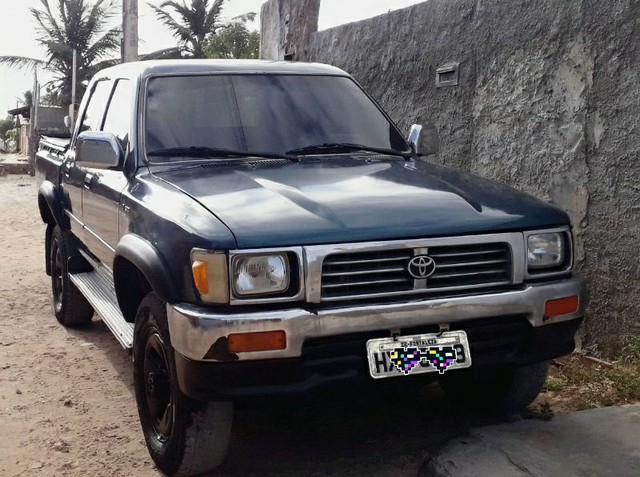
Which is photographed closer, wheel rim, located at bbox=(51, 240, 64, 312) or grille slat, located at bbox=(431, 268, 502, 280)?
grille slat, located at bbox=(431, 268, 502, 280)

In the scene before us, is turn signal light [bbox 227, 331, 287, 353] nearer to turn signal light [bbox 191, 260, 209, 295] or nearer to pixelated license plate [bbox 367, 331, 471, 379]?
turn signal light [bbox 191, 260, 209, 295]

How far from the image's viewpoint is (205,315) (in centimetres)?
299

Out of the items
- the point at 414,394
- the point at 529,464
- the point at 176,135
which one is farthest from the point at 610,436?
the point at 176,135

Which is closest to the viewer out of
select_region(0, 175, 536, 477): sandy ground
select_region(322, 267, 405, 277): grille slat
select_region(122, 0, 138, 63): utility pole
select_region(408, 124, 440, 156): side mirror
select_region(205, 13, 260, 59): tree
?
select_region(322, 267, 405, 277): grille slat

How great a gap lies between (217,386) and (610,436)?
5.73 ft

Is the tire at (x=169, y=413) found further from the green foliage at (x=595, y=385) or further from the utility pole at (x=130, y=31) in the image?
the utility pole at (x=130, y=31)

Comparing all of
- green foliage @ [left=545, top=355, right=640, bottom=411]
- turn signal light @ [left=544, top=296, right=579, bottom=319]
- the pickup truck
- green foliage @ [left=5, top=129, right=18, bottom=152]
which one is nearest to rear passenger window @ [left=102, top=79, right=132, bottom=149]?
the pickup truck

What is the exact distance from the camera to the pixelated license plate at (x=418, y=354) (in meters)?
3.14

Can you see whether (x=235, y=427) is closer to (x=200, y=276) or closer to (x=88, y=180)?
(x=200, y=276)

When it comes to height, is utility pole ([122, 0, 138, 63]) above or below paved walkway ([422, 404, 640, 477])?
above

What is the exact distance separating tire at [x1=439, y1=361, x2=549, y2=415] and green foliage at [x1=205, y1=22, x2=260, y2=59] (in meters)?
31.0

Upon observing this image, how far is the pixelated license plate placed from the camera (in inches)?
124

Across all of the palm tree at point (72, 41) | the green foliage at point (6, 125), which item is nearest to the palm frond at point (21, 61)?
the palm tree at point (72, 41)

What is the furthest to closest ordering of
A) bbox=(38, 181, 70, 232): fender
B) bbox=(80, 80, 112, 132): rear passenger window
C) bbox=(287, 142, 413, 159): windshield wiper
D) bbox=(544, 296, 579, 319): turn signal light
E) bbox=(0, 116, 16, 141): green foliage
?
bbox=(0, 116, 16, 141): green foliage → bbox=(38, 181, 70, 232): fender → bbox=(80, 80, 112, 132): rear passenger window → bbox=(287, 142, 413, 159): windshield wiper → bbox=(544, 296, 579, 319): turn signal light
